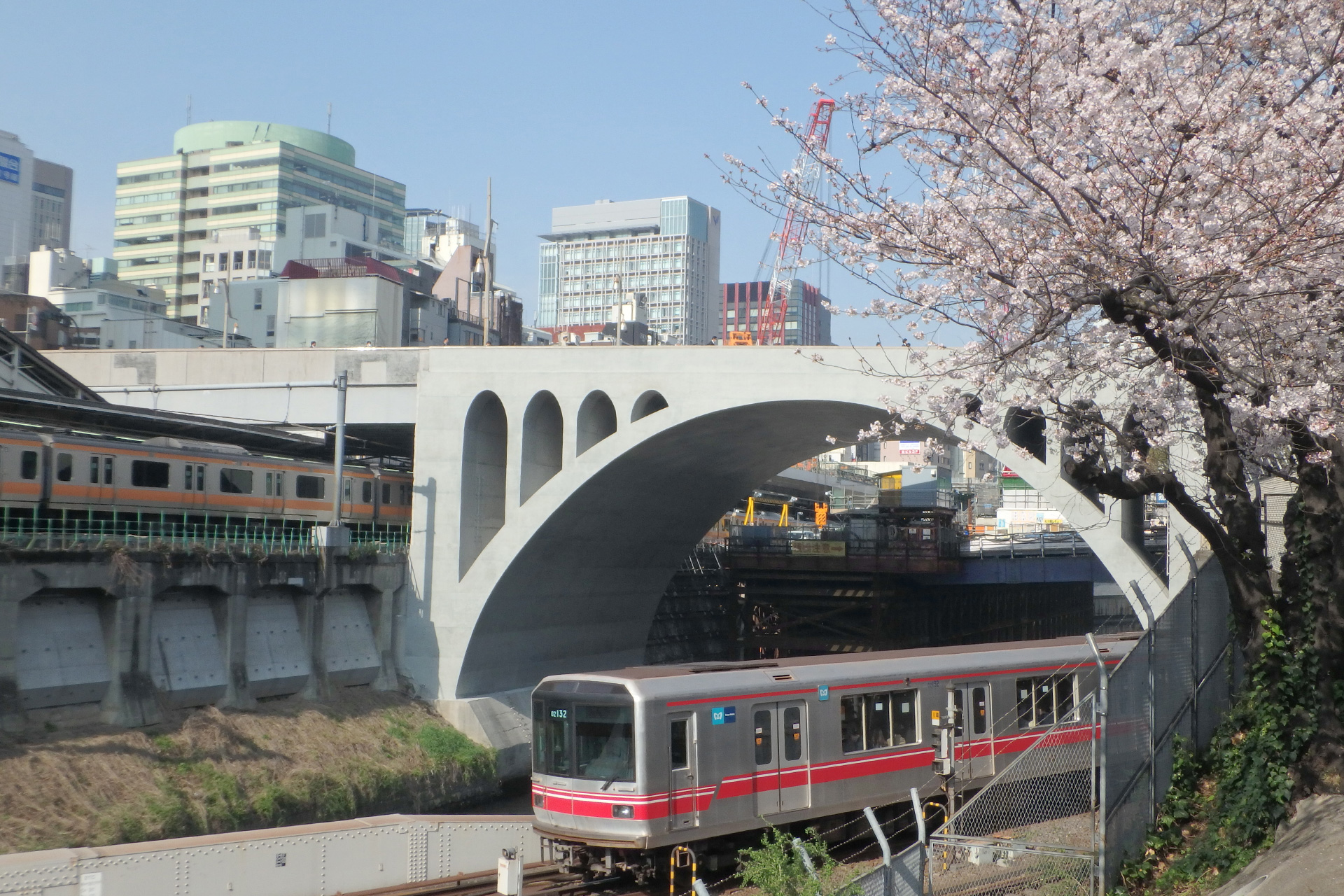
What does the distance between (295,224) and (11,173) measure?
193ft

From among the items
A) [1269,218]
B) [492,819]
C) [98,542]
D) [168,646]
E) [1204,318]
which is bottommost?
[492,819]

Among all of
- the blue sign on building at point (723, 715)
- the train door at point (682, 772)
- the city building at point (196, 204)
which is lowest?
the train door at point (682, 772)

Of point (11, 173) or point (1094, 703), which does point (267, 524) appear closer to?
point (1094, 703)

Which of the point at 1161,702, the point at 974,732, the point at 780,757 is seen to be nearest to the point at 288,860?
the point at 780,757

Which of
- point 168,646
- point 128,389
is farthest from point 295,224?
point 168,646

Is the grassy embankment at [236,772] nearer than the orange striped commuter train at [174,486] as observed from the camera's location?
Yes

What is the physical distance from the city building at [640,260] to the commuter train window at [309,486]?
143637 millimetres

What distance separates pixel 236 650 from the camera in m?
25.4

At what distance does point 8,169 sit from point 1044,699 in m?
147

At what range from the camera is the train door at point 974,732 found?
1822 centimetres

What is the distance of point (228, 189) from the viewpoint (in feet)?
395

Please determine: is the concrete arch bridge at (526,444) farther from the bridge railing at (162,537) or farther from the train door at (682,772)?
the train door at (682,772)

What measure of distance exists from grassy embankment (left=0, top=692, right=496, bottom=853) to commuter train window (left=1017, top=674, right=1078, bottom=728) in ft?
44.0

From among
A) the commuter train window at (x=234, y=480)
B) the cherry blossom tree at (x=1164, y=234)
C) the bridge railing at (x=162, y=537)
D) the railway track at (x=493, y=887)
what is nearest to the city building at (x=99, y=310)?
the bridge railing at (x=162, y=537)
